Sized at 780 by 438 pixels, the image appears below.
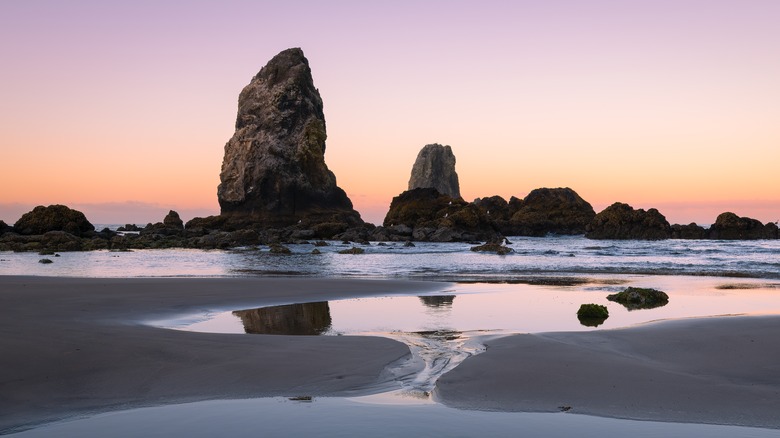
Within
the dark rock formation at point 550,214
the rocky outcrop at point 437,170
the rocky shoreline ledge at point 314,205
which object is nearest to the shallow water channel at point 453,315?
the rocky shoreline ledge at point 314,205

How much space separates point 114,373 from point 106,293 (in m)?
9.12

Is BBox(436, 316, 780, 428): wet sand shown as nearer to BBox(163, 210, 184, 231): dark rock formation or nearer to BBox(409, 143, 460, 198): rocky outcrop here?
BBox(163, 210, 184, 231): dark rock formation

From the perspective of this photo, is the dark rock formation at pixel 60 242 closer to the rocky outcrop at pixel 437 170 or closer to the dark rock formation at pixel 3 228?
the dark rock formation at pixel 3 228

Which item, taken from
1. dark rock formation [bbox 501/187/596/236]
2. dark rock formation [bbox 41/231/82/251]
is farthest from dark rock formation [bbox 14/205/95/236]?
dark rock formation [bbox 501/187/596/236]

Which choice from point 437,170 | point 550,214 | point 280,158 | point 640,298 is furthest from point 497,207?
point 640,298

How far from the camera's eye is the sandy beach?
19.8 feet

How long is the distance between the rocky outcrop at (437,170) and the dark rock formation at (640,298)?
420 feet

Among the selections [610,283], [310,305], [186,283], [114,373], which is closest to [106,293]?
[186,283]

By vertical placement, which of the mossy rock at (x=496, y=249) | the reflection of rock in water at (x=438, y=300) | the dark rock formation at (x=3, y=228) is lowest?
the reflection of rock in water at (x=438, y=300)

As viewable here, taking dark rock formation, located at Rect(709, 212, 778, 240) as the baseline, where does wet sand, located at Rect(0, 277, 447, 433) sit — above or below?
below

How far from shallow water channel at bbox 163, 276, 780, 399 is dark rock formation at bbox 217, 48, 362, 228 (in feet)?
204

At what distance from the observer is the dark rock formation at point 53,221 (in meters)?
49.6

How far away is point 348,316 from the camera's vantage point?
12602 millimetres

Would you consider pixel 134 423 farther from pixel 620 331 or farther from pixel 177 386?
pixel 620 331
